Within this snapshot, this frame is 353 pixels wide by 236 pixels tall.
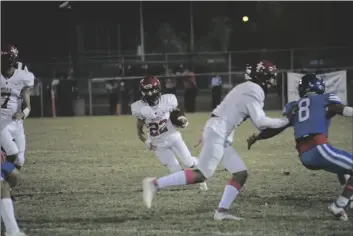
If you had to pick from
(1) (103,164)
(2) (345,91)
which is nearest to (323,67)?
(2) (345,91)

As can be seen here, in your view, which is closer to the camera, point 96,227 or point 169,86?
point 96,227

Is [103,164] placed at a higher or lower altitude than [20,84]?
lower

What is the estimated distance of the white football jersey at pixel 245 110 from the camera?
5855 millimetres

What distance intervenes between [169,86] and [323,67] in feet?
25.3

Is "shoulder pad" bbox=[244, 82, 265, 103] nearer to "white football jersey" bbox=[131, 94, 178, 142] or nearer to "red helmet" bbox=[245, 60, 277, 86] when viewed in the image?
"red helmet" bbox=[245, 60, 277, 86]

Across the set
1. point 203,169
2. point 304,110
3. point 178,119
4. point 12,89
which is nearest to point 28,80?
point 12,89

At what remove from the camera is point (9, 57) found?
700 centimetres

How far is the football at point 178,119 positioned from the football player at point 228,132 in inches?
69.8

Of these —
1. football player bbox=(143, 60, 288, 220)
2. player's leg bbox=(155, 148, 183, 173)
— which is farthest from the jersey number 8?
player's leg bbox=(155, 148, 183, 173)

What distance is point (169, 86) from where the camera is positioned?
2558 cm

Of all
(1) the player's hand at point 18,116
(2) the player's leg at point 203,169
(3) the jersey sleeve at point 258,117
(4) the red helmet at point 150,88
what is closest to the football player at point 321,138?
(3) the jersey sleeve at point 258,117

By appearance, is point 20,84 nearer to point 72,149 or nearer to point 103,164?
point 103,164

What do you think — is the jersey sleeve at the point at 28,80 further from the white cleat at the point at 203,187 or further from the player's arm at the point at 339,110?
the player's arm at the point at 339,110

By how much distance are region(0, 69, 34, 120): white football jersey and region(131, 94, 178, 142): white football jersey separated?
152 cm
